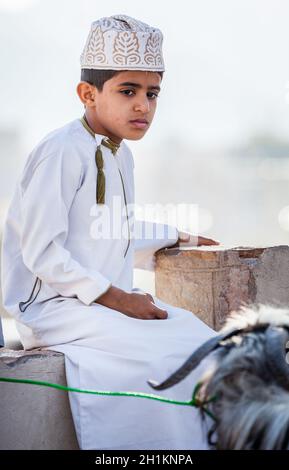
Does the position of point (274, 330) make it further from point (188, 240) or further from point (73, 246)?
point (188, 240)

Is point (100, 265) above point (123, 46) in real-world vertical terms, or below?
below

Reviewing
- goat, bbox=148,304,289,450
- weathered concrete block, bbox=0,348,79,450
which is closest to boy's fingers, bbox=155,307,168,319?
weathered concrete block, bbox=0,348,79,450

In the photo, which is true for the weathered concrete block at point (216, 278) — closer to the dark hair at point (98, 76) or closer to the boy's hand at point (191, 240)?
the boy's hand at point (191, 240)

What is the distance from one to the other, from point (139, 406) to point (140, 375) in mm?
117

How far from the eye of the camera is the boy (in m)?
3.61

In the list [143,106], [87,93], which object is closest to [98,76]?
[87,93]

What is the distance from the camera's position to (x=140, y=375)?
3617 millimetres

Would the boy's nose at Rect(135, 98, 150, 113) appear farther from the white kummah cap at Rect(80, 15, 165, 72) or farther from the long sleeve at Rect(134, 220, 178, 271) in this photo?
the long sleeve at Rect(134, 220, 178, 271)

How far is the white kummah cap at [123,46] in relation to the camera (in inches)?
163

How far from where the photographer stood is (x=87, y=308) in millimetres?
3883

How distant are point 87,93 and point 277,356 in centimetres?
176

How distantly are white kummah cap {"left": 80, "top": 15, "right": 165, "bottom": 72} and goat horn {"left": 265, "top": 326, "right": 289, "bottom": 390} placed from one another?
1545 mm

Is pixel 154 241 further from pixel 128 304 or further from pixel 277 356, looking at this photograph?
pixel 277 356
